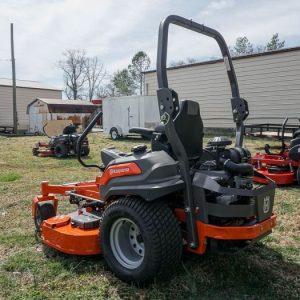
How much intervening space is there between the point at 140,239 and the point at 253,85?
53.9 ft

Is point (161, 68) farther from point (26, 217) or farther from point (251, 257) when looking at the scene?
point (26, 217)

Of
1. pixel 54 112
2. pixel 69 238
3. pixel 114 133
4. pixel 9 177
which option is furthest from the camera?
pixel 54 112

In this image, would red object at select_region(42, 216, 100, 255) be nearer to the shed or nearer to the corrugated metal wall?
the shed

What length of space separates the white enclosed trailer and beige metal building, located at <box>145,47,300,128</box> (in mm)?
3196

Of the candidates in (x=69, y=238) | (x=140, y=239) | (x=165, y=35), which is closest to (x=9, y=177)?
(x=69, y=238)

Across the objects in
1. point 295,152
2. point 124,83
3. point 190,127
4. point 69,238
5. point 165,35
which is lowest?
point 69,238

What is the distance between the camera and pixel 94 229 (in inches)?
155

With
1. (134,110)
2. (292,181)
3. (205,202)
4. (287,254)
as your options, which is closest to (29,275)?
(205,202)

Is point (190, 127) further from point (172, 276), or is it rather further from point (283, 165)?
point (283, 165)

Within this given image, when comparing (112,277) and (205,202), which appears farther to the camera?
(112,277)

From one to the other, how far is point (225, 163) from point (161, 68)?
97 cm

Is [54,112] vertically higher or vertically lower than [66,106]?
lower

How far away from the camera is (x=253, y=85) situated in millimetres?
18734

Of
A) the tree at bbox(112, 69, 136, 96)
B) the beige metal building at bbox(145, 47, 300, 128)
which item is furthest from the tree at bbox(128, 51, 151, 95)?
A: the beige metal building at bbox(145, 47, 300, 128)
